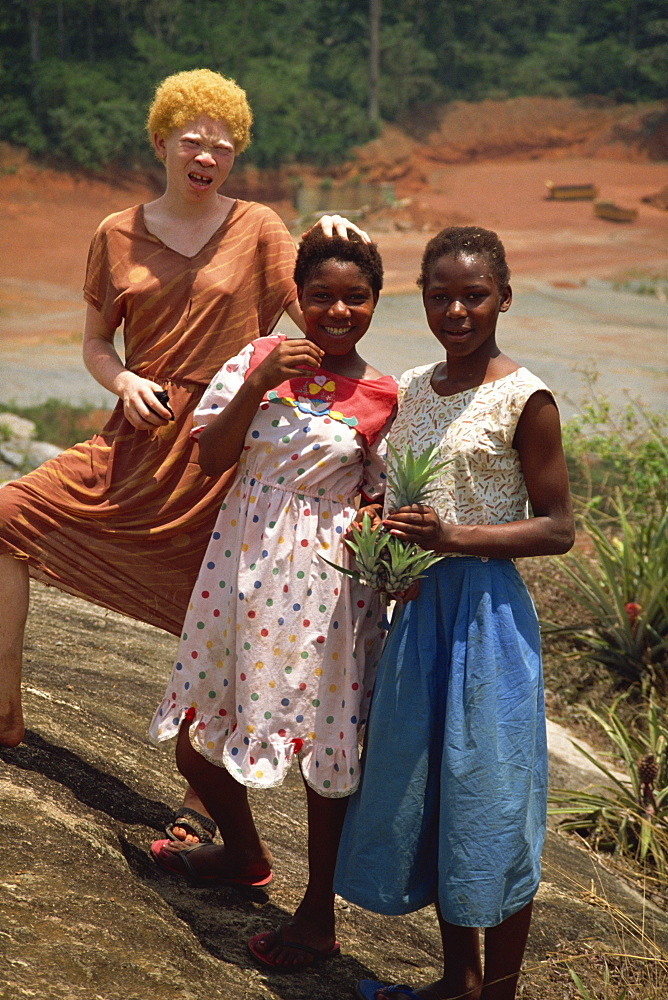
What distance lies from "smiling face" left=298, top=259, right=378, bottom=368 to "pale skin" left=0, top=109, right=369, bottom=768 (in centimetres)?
47

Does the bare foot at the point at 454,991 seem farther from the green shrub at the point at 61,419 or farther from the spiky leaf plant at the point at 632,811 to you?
the green shrub at the point at 61,419

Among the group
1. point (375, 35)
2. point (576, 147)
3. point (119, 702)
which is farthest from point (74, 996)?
point (576, 147)

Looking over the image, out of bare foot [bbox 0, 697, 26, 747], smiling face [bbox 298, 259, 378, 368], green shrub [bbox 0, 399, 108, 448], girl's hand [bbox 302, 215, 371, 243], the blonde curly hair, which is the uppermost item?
the blonde curly hair

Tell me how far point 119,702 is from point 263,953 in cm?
137

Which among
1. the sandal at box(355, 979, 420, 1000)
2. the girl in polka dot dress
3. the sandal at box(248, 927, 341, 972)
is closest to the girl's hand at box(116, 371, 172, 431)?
the girl in polka dot dress

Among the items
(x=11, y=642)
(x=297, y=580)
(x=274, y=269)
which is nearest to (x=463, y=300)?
(x=297, y=580)

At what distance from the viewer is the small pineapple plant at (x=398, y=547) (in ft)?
6.52

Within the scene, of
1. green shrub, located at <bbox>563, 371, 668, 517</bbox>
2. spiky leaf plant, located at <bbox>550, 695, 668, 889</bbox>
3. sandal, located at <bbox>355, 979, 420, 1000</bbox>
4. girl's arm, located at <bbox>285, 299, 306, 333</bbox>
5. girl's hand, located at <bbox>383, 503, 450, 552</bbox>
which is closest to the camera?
girl's hand, located at <bbox>383, 503, 450, 552</bbox>

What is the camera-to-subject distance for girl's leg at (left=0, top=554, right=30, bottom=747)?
2.58 meters

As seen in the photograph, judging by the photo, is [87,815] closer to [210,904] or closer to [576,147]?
[210,904]

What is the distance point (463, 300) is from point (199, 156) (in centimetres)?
92

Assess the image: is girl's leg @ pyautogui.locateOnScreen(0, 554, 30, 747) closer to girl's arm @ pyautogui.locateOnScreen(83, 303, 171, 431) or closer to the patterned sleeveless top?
girl's arm @ pyautogui.locateOnScreen(83, 303, 171, 431)

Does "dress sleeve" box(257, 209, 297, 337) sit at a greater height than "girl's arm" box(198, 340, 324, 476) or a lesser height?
greater

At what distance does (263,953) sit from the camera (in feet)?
7.31
